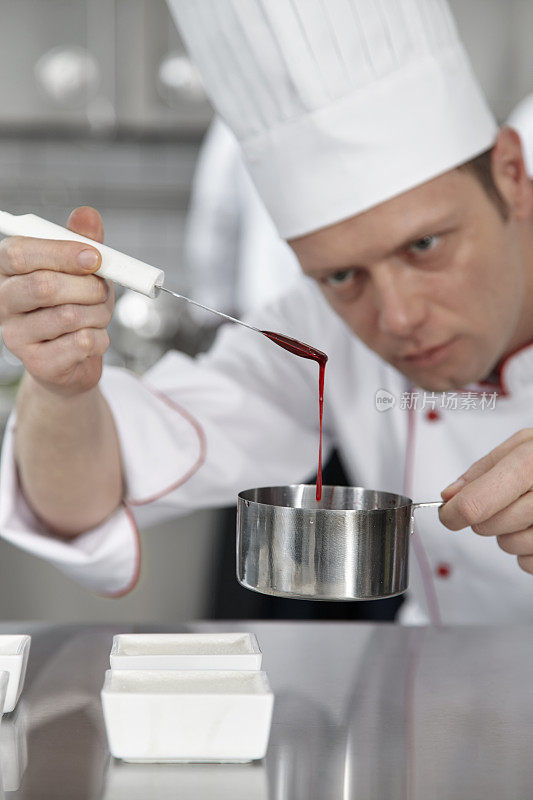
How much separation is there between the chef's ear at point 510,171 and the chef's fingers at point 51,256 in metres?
0.58

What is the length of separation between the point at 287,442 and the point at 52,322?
2.17 ft

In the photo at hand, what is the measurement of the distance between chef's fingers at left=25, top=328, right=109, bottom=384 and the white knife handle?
2.5 inches

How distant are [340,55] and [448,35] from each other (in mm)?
162

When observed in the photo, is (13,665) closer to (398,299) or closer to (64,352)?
(64,352)

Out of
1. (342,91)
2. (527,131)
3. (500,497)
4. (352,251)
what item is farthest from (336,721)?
(527,131)

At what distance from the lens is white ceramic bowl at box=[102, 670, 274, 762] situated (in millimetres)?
713

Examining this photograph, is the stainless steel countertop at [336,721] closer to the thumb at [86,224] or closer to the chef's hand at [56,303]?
the chef's hand at [56,303]

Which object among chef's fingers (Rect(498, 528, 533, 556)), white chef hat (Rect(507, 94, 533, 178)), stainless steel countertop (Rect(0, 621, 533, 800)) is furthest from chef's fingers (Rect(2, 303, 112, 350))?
white chef hat (Rect(507, 94, 533, 178))

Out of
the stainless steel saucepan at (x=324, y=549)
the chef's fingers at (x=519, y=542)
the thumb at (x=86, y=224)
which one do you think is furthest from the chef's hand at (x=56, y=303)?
the chef's fingers at (x=519, y=542)

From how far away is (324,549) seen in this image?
82cm

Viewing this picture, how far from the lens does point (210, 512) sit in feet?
8.13

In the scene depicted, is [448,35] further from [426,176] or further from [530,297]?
[530,297]

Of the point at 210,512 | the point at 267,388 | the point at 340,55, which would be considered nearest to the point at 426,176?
the point at 340,55

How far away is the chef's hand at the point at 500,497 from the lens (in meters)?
0.90
